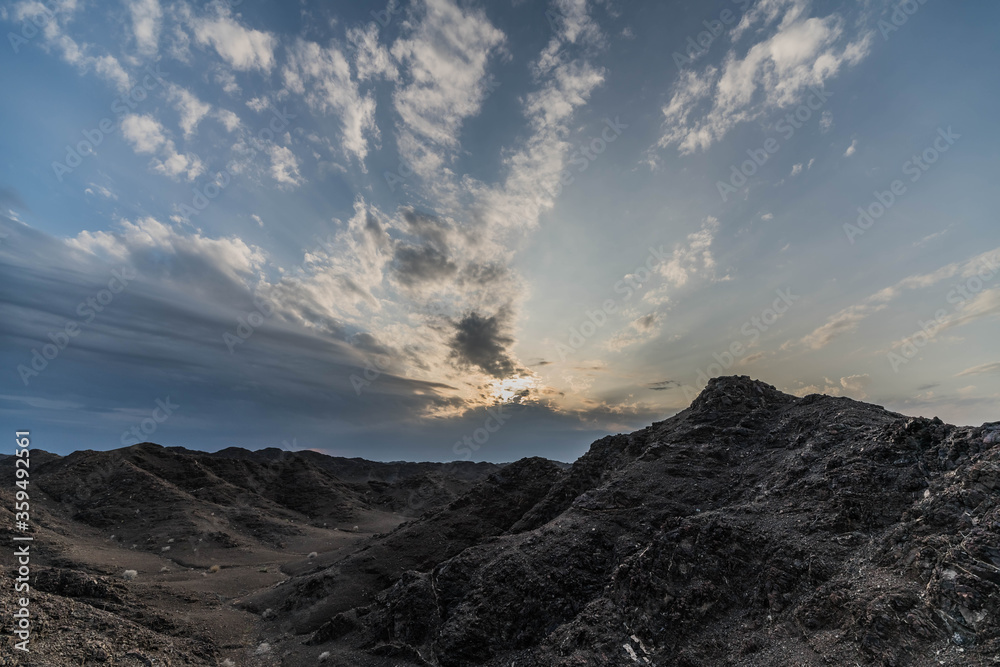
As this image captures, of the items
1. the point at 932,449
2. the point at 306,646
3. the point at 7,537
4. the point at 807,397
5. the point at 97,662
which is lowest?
the point at 306,646

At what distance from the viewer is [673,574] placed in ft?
55.8

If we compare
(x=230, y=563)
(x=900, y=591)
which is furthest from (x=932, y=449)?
(x=230, y=563)

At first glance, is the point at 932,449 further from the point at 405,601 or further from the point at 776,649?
the point at 405,601

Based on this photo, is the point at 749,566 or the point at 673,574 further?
the point at 673,574

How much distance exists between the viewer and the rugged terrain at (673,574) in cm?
1219

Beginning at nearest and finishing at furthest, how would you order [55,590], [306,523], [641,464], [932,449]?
[932,449]
[55,590]
[641,464]
[306,523]

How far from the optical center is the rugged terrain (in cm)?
1219

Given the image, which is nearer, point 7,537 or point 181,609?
point 181,609

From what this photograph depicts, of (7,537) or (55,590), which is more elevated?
(7,537)

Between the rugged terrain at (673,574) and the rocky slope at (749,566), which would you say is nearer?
the rocky slope at (749,566)

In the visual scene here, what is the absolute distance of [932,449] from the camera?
16.8m

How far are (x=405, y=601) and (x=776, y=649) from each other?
753 inches

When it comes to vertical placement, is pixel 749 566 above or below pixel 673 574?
above

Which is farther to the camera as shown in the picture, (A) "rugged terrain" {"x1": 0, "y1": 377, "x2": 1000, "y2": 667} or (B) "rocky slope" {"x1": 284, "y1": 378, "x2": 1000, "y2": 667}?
(A) "rugged terrain" {"x1": 0, "y1": 377, "x2": 1000, "y2": 667}
